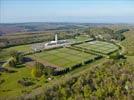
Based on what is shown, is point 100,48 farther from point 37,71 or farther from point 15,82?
point 15,82

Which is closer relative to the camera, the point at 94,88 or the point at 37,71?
the point at 94,88

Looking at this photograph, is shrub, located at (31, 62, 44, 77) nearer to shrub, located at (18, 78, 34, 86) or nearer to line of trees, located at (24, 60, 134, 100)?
shrub, located at (18, 78, 34, 86)

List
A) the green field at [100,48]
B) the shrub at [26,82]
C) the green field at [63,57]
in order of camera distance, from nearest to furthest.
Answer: the shrub at [26,82] → the green field at [63,57] → the green field at [100,48]

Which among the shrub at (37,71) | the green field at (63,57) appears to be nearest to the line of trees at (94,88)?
the shrub at (37,71)

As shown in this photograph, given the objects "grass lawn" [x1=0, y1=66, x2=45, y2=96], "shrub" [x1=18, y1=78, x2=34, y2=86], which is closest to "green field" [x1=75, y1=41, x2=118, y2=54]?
"grass lawn" [x1=0, y1=66, x2=45, y2=96]

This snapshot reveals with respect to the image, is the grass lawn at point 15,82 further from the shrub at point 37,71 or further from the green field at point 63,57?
the green field at point 63,57

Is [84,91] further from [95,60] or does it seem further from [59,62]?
[95,60]

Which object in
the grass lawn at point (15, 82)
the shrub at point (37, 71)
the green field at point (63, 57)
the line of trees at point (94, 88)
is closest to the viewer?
the line of trees at point (94, 88)

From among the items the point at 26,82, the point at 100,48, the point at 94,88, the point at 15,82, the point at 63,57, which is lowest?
the point at 15,82

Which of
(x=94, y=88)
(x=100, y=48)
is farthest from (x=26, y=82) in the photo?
(x=100, y=48)
